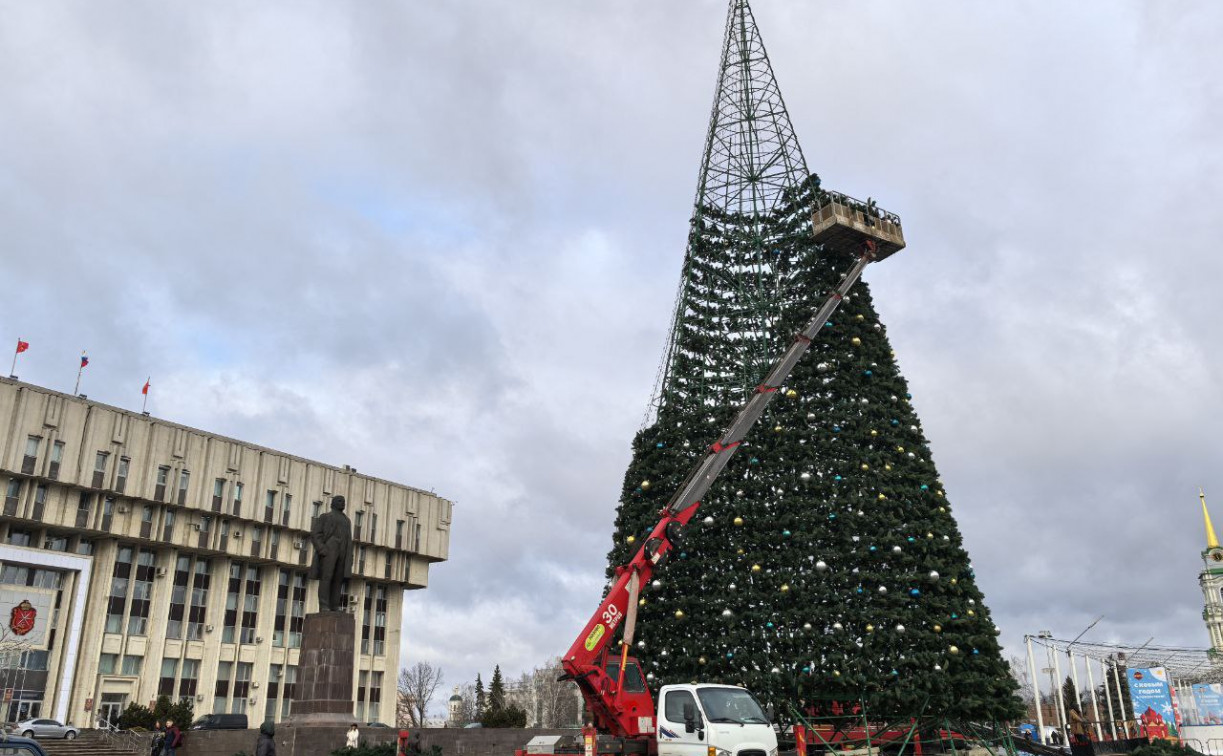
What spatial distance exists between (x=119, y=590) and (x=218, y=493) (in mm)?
8301

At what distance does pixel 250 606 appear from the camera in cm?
6225

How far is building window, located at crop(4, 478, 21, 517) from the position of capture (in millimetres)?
49250

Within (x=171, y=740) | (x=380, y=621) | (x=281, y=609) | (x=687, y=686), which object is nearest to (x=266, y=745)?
(x=687, y=686)

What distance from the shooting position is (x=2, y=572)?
48.8 m

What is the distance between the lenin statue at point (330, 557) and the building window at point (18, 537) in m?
39.7

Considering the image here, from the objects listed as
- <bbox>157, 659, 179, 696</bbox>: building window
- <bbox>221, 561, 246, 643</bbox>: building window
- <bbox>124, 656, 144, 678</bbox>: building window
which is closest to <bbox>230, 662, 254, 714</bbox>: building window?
<bbox>221, 561, 246, 643</bbox>: building window

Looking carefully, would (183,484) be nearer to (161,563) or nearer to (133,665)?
(161,563)

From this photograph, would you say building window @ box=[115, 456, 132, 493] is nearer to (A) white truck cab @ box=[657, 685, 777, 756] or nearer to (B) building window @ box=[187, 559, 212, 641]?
(B) building window @ box=[187, 559, 212, 641]

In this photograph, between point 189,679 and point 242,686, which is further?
point 242,686

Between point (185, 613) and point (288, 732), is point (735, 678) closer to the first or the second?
point (288, 732)

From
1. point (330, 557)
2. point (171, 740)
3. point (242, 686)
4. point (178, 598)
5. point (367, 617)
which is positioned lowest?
point (171, 740)

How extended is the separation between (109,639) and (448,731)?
39599mm

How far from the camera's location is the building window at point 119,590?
5384 centimetres

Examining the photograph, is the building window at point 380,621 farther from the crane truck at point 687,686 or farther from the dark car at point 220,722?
the crane truck at point 687,686
